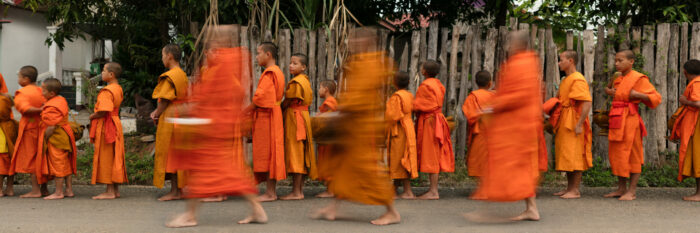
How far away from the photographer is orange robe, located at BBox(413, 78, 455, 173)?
6727 mm

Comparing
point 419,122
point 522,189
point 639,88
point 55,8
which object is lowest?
point 522,189

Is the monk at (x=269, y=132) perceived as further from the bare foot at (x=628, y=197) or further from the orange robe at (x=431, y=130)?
the bare foot at (x=628, y=197)

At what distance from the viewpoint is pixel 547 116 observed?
696 cm

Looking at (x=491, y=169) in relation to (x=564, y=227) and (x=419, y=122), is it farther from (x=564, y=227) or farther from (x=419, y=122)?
(x=419, y=122)

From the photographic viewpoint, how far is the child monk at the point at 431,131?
6.73 metres

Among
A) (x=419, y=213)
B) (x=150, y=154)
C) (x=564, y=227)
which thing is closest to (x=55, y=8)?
(x=150, y=154)

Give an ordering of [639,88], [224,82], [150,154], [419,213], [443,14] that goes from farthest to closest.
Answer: [443,14] → [150,154] → [639,88] → [419,213] → [224,82]

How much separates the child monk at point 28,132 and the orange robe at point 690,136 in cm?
715

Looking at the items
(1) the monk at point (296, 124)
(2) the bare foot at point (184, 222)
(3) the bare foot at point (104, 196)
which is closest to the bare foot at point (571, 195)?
(1) the monk at point (296, 124)

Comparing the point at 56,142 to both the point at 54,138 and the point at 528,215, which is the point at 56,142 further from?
the point at 528,215

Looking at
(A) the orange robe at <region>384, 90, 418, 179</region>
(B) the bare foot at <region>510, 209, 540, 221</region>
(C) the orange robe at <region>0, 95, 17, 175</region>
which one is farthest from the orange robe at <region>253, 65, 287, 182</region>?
(C) the orange robe at <region>0, 95, 17, 175</region>

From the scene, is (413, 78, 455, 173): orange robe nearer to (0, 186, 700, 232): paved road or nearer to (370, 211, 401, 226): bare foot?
(0, 186, 700, 232): paved road

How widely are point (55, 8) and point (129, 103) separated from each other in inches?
120

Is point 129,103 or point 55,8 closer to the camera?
point 55,8
